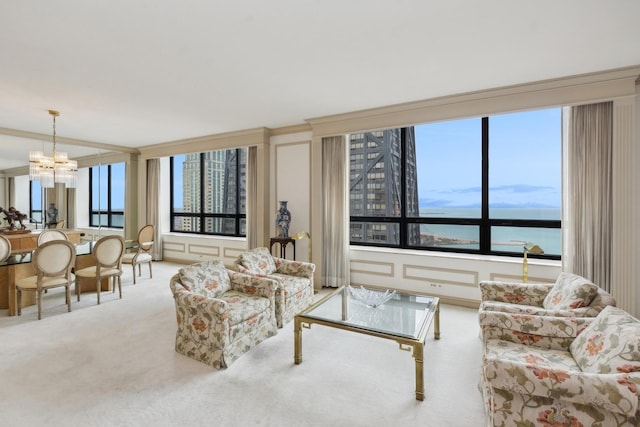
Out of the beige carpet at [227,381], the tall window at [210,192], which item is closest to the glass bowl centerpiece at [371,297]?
the beige carpet at [227,381]

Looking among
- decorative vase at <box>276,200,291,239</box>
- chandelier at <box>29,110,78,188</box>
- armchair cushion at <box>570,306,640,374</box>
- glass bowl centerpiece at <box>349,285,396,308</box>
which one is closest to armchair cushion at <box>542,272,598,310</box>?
armchair cushion at <box>570,306,640,374</box>

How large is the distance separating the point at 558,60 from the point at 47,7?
14.3 ft

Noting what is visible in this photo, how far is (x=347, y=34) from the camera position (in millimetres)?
2459

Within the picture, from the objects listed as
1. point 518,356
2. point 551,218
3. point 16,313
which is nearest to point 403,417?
point 518,356

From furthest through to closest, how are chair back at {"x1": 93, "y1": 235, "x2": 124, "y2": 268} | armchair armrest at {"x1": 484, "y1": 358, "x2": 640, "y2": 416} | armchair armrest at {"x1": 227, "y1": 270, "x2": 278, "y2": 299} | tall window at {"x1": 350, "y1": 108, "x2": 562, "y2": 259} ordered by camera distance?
chair back at {"x1": 93, "y1": 235, "x2": 124, "y2": 268}
tall window at {"x1": 350, "y1": 108, "x2": 562, "y2": 259}
armchair armrest at {"x1": 227, "y1": 270, "x2": 278, "y2": 299}
armchair armrest at {"x1": 484, "y1": 358, "x2": 640, "y2": 416}

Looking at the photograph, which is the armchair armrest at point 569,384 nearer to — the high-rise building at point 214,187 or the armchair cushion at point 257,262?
the armchair cushion at point 257,262

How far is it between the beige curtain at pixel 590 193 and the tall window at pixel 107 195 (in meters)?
8.67

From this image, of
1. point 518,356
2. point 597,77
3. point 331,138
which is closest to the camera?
point 518,356

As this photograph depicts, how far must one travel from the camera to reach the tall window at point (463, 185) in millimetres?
4012

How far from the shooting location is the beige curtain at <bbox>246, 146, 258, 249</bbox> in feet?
18.5

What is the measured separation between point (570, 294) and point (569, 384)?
3.96 ft

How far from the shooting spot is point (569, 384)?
4.68ft

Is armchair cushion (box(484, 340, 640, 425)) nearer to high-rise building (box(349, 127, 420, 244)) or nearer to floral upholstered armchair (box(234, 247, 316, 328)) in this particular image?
floral upholstered armchair (box(234, 247, 316, 328))

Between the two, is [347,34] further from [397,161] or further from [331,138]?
[397,161]
